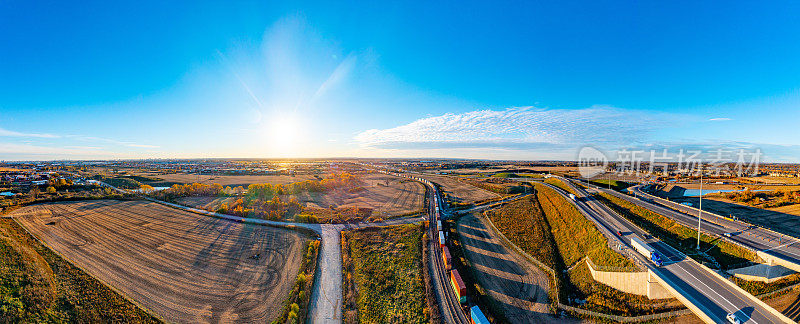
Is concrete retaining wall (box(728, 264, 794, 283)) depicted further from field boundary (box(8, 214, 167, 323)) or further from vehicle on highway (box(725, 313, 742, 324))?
field boundary (box(8, 214, 167, 323))

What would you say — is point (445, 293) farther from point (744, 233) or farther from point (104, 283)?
point (744, 233)

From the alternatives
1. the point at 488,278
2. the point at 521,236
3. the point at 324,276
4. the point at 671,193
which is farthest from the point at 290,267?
the point at 671,193

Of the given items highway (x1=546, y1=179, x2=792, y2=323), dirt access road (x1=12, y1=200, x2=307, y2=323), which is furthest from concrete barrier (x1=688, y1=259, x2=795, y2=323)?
dirt access road (x1=12, y1=200, x2=307, y2=323)

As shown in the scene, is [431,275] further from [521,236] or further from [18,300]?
[18,300]

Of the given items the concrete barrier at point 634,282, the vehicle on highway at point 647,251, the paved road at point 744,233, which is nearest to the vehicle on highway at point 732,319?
the concrete barrier at point 634,282

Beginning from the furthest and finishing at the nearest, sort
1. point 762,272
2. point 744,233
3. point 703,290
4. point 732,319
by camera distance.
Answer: point 744,233 → point 762,272 → point 703,290 → point 732,319

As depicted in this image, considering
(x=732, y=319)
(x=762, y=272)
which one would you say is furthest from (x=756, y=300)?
(x=762, y=272)
